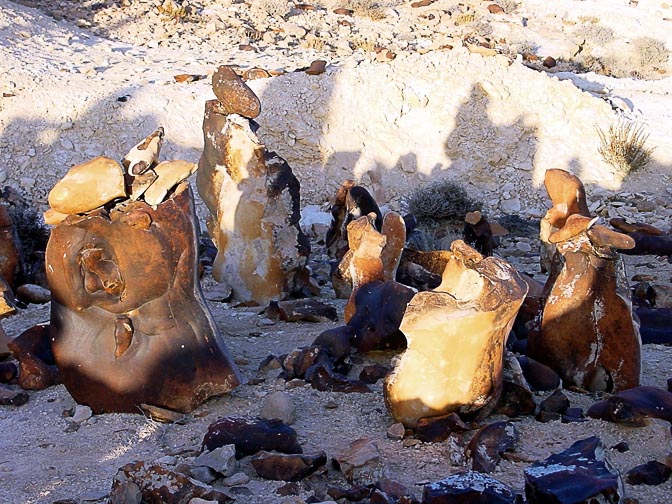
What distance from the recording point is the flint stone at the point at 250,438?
162 inches

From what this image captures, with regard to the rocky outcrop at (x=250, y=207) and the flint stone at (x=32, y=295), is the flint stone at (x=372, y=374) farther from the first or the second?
the flint stone at (x=32, y=295)

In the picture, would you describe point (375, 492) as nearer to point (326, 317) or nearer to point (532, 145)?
point (326, 317)

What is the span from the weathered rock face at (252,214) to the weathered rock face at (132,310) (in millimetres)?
2697

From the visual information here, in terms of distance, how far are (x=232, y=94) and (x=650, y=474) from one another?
5.11 meters

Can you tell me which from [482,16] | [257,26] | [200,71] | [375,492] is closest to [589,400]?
[375,492]

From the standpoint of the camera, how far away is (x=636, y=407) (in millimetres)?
4316

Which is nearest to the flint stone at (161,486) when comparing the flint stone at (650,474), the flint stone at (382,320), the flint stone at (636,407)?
the flint stone at (650,474)

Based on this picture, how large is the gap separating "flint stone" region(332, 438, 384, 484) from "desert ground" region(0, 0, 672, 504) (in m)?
0.05

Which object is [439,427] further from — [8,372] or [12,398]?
[8,372]

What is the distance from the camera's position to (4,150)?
1273 cm

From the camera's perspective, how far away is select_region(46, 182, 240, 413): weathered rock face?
4.68m

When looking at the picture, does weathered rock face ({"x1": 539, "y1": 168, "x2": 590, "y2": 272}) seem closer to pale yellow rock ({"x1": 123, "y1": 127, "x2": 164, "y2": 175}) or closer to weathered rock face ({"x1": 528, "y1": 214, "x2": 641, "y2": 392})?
weathered rock face ({"x1": 528, "y1": 214, "x2": 641, "y2": 392})

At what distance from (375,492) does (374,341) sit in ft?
7.50

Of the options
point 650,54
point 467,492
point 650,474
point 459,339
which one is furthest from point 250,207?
point 650,54
